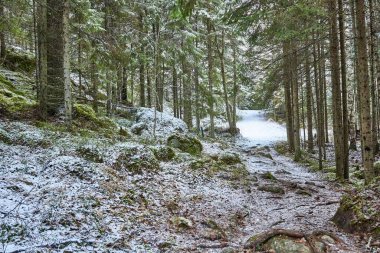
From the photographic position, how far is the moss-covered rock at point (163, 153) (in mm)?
11471

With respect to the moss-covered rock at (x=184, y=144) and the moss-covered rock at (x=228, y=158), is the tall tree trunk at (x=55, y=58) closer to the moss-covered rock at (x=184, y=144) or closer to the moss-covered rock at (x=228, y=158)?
the moss-covered rock at (x=184, y=144)

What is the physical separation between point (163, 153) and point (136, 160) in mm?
2093

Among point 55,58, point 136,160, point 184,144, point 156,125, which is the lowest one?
point 136,160

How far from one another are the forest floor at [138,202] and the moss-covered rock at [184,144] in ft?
5.90

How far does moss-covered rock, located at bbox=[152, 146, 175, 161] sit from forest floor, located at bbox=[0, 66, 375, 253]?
0.12ft

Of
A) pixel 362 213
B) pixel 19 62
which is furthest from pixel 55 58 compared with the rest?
pixel 362 213

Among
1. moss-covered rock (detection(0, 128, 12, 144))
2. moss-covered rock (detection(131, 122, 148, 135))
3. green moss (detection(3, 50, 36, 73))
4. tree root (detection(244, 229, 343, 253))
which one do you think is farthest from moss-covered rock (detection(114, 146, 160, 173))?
green moss (detection(3, 50, 36, 73))

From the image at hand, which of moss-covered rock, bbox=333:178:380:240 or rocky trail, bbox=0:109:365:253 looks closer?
rocky trail, bbox=0:109:365:253

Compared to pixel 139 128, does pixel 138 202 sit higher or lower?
lower

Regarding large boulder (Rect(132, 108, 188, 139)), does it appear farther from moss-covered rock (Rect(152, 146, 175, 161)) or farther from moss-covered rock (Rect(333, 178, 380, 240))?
moss-covered rock (Rect(333, 178, 380, 240))

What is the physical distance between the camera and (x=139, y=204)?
746cm

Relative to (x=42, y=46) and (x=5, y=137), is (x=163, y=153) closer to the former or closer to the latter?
(x=5, y=137)

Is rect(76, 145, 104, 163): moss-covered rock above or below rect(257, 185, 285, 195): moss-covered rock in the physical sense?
above

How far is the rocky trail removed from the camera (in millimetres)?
5559
